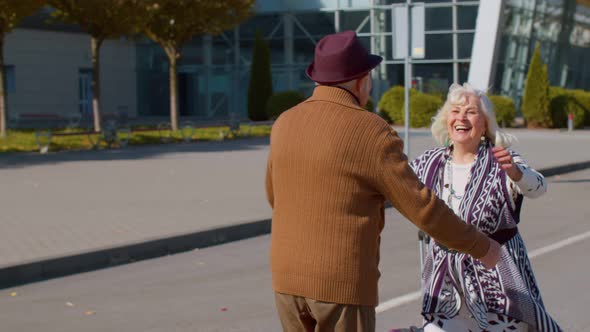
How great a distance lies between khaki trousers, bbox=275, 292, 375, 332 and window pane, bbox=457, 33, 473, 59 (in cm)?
3771

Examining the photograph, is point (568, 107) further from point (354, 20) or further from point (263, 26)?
point (263, 26)

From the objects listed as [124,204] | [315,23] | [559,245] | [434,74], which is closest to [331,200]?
[559,245]

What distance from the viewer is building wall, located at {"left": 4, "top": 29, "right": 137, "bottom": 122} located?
41.5 m

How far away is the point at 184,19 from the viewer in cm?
2920

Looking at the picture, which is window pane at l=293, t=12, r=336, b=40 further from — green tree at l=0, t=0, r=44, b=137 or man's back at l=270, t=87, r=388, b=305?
man's back at l=270, t=87, r=388, b=305

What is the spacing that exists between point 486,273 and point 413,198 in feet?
4.39

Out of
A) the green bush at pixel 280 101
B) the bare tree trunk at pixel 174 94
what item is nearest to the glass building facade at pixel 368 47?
the green bush at pixel 280 101

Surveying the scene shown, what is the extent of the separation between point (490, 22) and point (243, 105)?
43.1 ft

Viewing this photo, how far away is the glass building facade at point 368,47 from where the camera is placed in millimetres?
39969

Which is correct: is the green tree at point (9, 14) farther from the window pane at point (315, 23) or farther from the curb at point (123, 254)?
the window pane at point (315, 23)

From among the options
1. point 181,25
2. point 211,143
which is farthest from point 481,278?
point 181,25

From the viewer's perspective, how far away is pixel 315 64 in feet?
10.7

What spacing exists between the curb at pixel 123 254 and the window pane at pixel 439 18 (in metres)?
30.5

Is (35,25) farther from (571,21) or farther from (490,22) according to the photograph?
(571,21)
